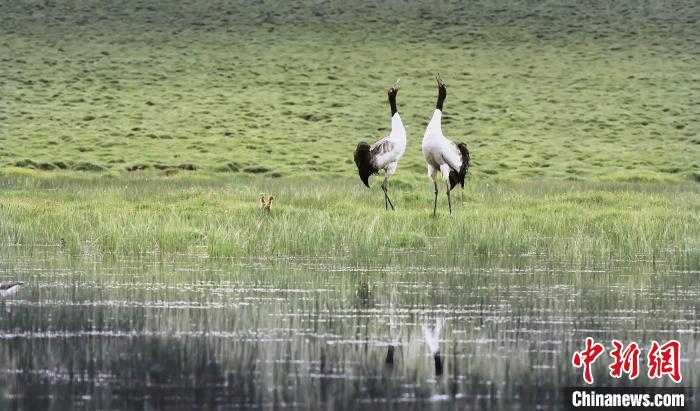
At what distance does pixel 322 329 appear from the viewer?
986cm

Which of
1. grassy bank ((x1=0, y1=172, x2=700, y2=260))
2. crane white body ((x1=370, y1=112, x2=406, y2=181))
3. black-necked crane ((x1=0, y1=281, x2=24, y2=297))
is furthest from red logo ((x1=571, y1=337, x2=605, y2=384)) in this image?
crane white body ((x1=370, y1=112, x2=406, y2=181))

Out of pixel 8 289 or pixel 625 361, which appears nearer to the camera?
pixel 625 361

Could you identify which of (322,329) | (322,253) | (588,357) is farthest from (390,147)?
(588,357)

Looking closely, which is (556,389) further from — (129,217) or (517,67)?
(517,67)

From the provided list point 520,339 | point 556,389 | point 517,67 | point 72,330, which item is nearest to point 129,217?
point 72,330

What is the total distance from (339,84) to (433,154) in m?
43.4

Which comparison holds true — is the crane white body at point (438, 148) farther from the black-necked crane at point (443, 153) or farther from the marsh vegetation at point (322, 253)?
the marsh vegetation at point (322, 253)

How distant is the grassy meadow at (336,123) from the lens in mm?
17719

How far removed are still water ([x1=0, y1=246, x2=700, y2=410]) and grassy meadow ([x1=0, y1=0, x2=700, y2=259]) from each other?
226cm

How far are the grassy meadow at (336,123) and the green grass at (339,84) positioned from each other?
0.55ft

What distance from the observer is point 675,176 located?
44.5 meters

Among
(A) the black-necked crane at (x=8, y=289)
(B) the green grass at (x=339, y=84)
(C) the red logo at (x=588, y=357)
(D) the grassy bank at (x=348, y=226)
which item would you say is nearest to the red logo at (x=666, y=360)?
(C) the red logo at (x=588, y=357)

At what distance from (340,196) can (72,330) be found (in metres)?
15.9

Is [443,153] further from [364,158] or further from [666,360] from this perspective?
[666,360]
